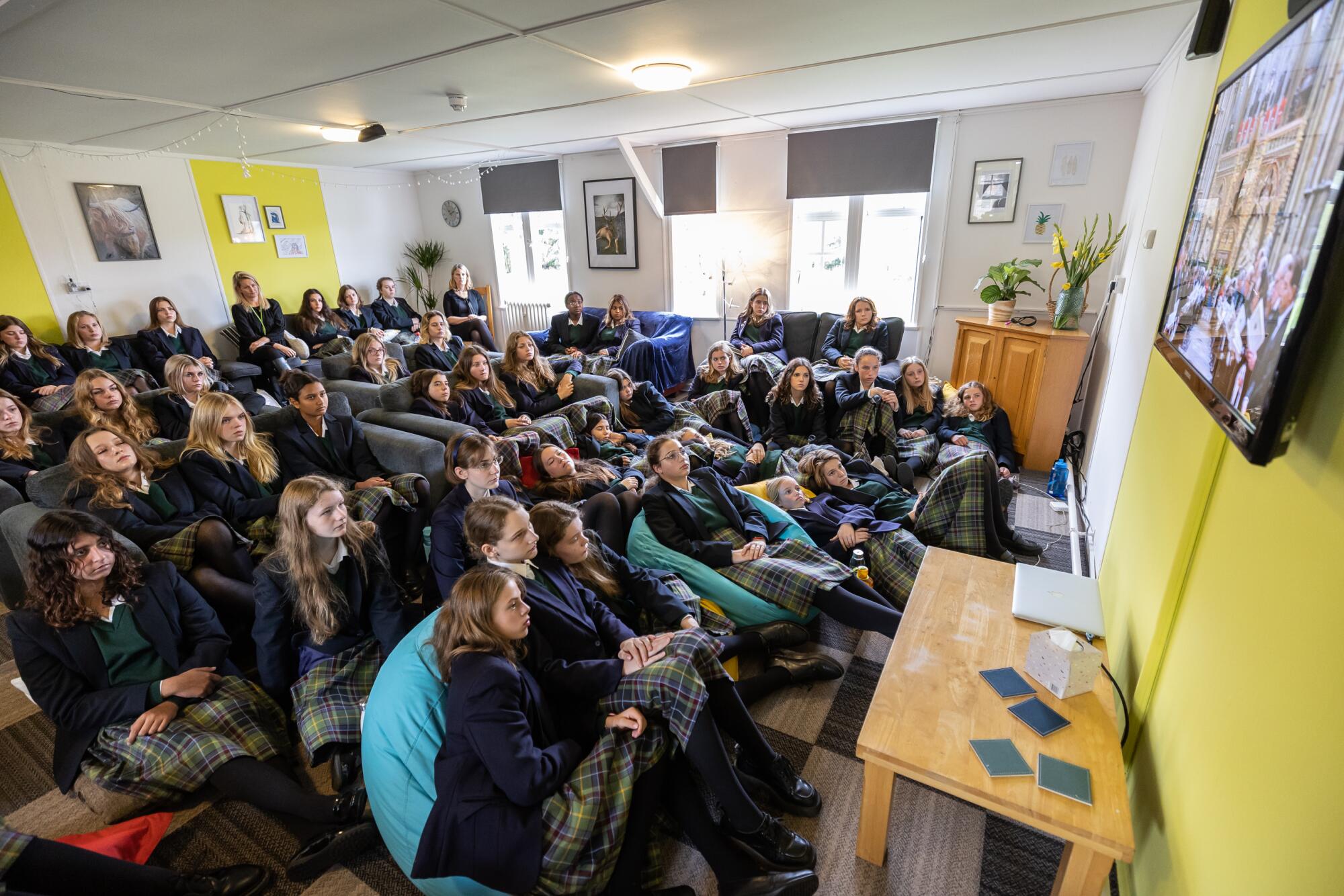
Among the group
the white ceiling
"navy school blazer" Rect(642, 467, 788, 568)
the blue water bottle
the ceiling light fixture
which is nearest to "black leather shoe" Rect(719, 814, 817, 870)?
"navy school blazer" Rect(642, 467, 788, 568)

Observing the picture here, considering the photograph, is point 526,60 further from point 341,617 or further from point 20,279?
point 20,279

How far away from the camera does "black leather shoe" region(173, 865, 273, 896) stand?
1570 millimetres

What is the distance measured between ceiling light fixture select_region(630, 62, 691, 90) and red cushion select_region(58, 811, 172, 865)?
12.0 feet

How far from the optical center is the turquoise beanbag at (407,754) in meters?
1.44

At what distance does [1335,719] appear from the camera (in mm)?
729

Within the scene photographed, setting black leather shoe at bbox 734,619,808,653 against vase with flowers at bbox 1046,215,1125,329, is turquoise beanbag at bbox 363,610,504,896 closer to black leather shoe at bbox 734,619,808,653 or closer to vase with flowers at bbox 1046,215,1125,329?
black leather shoe at bbox 734,619,808,653

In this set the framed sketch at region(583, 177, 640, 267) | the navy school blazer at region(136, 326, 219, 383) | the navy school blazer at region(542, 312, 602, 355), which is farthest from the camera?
the framed sketch at region(583, 177, 640, 267)

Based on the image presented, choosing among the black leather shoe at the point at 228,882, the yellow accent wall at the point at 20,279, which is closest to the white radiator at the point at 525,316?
the yellow accent wall at the point at 20,279

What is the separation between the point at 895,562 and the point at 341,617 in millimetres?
2158

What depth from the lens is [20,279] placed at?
5.12 m

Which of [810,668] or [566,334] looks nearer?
[810,668]

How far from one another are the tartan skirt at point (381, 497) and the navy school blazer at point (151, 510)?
0.54 m

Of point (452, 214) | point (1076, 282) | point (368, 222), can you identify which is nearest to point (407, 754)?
point (1076, 282)

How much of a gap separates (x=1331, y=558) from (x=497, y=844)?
1549mm
